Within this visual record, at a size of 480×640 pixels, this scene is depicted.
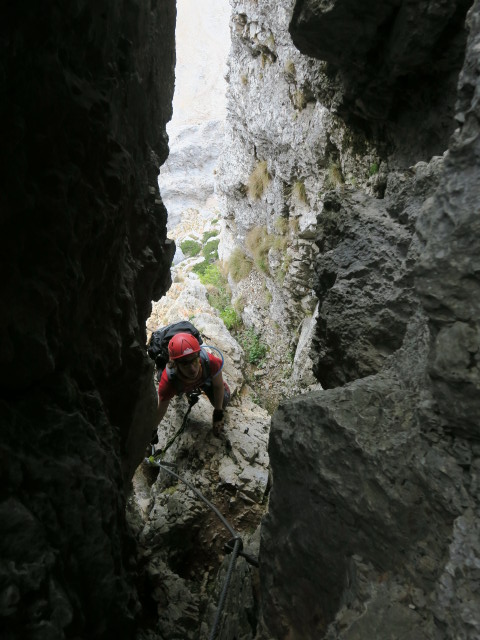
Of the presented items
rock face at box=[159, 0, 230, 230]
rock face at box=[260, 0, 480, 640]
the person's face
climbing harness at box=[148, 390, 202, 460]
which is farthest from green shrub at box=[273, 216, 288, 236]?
rock face at box=[159, 0, 230, 230]

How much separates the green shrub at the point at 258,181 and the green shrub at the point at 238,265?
2.14 metres

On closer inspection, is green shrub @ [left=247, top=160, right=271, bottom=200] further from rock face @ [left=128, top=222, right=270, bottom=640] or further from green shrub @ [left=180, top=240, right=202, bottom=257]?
green shrub @ [left=180, top=240, right=202, bottom=257]

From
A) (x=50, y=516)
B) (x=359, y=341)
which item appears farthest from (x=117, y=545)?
(x=359, y=341)

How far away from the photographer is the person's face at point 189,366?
5273 millimetres

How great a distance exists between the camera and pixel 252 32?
9.39 meters

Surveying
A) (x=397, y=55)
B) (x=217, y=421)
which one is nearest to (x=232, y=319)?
(x=217, y=421)

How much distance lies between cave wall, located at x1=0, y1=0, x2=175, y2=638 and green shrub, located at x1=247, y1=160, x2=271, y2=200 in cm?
761

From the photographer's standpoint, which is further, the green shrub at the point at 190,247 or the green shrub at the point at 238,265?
the green shrub at the point at 190,247

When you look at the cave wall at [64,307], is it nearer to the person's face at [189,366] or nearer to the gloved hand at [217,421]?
the person's face at [189,366]

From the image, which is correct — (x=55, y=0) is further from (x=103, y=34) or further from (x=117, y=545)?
(x=117, y=545)

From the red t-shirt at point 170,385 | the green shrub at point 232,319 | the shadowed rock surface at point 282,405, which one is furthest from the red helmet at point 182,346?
the green shrub at point 232,319

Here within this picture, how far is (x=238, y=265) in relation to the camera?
43.3 feet

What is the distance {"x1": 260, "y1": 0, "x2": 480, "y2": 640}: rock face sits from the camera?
164 centimetres

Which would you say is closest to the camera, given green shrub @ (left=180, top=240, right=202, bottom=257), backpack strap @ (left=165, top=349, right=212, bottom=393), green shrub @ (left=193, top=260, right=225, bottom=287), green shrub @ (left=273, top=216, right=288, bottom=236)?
backpack strap @ (left=165, top=349, right=212, bottom=393)
